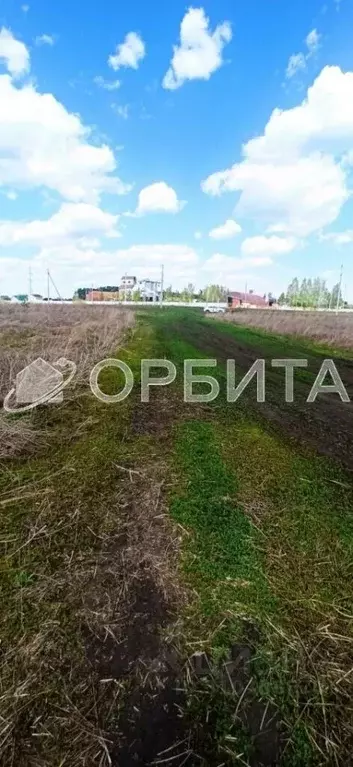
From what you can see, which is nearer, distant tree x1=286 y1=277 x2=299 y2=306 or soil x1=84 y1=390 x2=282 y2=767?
soil x1=84 y1=390 x2=282 y2=767

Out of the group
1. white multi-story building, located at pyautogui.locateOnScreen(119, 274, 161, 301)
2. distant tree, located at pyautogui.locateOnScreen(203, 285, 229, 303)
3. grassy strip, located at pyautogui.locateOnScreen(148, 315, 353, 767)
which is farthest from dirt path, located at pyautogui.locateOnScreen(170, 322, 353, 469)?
distant tree, located at pyautogui.locateOnScreen(203, 285, 229, 303)

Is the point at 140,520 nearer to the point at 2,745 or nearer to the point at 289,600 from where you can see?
the point at 289,600

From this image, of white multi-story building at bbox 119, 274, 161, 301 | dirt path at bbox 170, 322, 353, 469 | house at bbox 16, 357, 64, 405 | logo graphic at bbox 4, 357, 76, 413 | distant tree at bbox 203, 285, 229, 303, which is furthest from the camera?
distant tree at bbox 203, 285, 229, 303

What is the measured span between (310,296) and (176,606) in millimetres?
116858

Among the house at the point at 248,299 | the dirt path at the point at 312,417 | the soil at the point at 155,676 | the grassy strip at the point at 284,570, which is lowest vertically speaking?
the soil at the point at 155,676

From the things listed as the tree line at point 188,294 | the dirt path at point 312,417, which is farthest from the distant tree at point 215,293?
the dirt path at point 312,417

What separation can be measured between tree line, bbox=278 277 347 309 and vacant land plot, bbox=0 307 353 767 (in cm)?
10371

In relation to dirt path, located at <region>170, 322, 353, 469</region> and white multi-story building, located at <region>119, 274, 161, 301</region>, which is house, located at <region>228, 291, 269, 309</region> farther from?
dirt path, located at <region>170, 322, 353, 469</region>

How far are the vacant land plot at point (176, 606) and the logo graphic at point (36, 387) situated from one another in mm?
1552

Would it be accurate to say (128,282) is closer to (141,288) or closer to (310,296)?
(141,288)

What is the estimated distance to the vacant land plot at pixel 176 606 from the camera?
151 cm

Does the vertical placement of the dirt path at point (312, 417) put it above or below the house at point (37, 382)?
below

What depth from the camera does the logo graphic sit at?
557 cm

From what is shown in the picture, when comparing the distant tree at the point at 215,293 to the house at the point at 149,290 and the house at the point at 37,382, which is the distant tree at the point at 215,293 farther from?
the house at the point at 37,382
